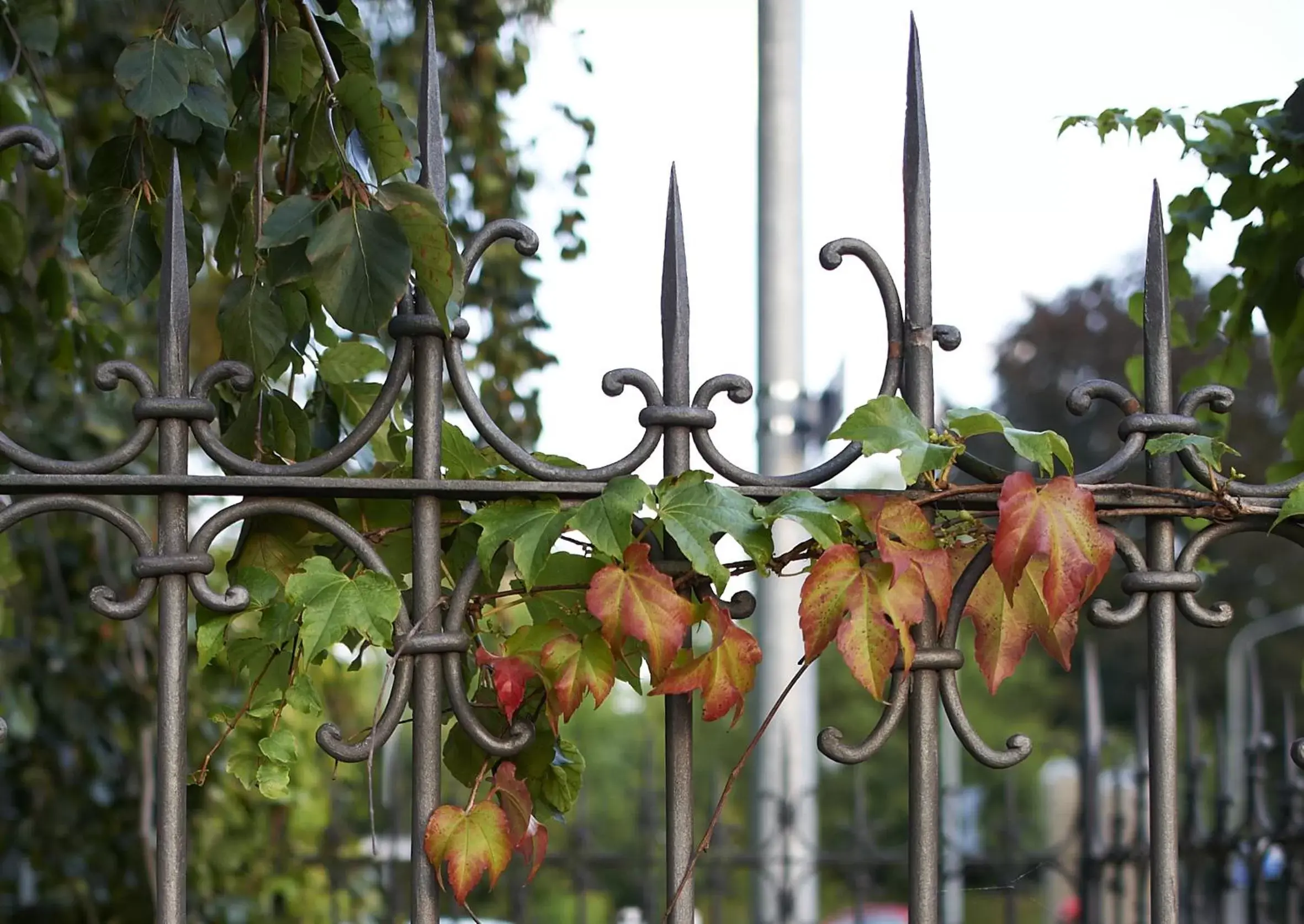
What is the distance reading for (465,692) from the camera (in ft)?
4.36

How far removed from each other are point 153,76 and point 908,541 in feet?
3.08

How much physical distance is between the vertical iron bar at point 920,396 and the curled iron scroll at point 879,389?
0.06 feet

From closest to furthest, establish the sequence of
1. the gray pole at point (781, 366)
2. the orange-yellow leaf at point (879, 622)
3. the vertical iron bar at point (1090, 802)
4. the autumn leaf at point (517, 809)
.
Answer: the orange-yellow leaf at point (879, 622)
the autumn leaf at point (517, 809)
the vertical iron bar at point (1090, 802)
the gray pole at point (781, 366)

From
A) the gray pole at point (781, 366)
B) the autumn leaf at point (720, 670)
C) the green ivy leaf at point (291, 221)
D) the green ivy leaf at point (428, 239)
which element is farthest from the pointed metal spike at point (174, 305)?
the gray pole at point (781, 366)

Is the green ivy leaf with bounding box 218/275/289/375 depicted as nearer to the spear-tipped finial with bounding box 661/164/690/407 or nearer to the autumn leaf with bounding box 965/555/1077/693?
the spear-tipped finial with bounding box 661/164/690/407

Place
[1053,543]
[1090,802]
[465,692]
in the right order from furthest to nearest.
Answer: [1090,802], [465,692], [1053,543]

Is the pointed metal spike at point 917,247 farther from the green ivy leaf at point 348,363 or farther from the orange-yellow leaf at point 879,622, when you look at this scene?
the green ivy leaf at point 348,363

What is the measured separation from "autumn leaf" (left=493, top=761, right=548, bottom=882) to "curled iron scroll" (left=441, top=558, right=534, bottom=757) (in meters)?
0.03

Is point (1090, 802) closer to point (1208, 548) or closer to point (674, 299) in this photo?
point (1208, 548)

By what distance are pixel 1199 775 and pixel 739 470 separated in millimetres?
2861

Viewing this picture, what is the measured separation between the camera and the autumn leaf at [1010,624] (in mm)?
1295

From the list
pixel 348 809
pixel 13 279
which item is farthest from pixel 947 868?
pixel 13 279

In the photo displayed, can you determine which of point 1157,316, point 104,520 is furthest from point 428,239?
point 1157,316

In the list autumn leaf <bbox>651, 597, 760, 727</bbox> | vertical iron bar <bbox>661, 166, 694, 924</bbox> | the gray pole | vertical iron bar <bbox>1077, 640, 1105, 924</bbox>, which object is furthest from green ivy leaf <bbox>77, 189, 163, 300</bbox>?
vertical iron bar <bbox>1077, 640, 1105, 924</bbox>
